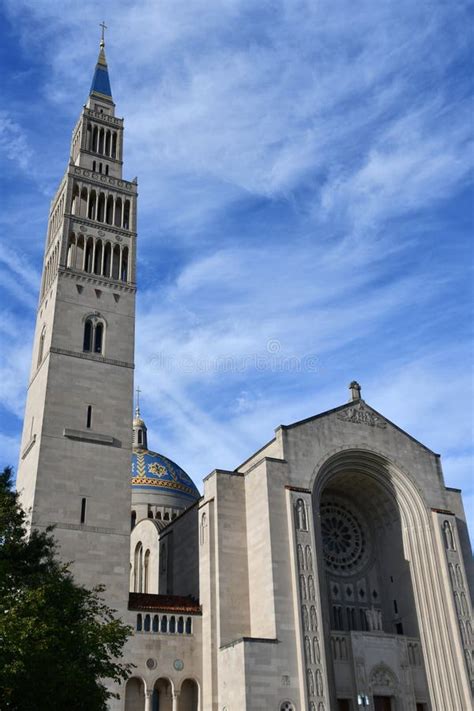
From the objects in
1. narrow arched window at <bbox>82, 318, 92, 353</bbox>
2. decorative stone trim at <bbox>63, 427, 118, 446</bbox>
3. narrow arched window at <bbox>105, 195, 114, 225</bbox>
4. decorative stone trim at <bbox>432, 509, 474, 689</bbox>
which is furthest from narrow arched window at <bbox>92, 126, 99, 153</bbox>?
decorative stone trim at <bbox>432, 509, 474, 689</bbox>

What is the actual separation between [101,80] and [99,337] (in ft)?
70.5

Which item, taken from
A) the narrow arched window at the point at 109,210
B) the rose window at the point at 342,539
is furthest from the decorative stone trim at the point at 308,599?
the narrow arched window at the point at 109,210

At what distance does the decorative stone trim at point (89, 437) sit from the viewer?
3309cm

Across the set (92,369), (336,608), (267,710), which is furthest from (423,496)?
(92,369)

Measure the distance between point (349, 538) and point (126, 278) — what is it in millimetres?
18741

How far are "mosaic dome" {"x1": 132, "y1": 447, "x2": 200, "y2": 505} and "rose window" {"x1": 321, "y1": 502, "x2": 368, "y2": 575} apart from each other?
1655 centimetres

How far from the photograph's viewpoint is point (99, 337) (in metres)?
37.0

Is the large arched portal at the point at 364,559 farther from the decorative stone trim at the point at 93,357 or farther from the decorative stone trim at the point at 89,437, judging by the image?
the decorative stone trim at the point at 93,357

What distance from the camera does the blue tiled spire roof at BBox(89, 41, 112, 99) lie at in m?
47.7

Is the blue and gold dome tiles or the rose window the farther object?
the blue and gold dome tiles

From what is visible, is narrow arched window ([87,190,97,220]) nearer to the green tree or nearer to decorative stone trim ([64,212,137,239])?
decorative stone trim ([64,212,137,239])

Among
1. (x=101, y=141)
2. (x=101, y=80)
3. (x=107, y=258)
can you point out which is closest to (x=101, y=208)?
(x=107, y=258)

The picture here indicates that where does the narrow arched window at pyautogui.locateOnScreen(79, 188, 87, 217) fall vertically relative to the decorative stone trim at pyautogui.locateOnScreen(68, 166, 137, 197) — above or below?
below

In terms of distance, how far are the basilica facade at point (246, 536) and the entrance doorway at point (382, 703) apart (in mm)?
87
